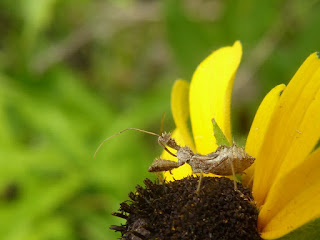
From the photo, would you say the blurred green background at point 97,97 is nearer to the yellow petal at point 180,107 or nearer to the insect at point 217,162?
the yellow petal at point 180,107

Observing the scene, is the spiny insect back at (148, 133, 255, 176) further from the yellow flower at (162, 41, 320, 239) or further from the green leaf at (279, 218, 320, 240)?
the green leaf at (279, 218, 320, 240)

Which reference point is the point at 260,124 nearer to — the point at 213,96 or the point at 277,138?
the point at 277,138

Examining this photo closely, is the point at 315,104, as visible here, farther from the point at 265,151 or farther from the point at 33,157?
the point at 33,157

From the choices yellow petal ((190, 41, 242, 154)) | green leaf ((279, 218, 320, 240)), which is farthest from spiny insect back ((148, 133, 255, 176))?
green leaf ((279, 218, 320, 240))

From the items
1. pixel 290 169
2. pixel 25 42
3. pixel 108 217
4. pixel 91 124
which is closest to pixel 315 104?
pixel 290 169

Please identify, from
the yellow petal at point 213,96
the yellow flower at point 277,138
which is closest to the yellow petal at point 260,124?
the yellow flower at point 277,138

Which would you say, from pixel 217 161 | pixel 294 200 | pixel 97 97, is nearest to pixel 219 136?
pixel 217 161

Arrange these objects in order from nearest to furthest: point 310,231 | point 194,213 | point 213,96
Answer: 1. point 310,231
2. point 194,213
3. point 213,96
